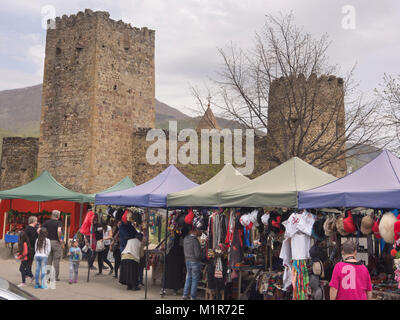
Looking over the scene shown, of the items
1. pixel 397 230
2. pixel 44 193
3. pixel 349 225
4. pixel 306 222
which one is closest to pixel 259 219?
pixel 306 222

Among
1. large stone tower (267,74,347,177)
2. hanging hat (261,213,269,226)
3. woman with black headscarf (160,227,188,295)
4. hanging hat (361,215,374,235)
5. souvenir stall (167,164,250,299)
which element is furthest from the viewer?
large stone tower (267,74,347,177)

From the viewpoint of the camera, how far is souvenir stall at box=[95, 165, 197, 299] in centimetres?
1042

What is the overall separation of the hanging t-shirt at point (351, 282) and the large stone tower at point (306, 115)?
13.4m

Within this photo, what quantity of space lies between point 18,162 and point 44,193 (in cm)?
1173

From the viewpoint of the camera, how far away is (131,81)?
79.4 ft

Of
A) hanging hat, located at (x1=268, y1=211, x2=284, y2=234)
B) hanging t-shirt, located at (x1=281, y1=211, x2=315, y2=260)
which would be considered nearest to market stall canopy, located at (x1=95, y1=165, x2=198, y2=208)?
hanging hat, located at (x1=268, y1=211, x2=284, y2=234)

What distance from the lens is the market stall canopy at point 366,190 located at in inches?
271

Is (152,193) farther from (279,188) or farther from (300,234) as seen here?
(300,234)

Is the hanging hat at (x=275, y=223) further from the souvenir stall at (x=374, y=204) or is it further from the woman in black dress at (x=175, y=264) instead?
the woman in black dress at (x=175, y=264)

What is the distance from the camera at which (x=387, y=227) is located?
6781mm

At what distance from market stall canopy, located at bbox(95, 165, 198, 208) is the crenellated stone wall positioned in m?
15.8

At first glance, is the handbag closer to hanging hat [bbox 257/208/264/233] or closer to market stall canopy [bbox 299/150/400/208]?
hanging hat [bbox 257/208/264/233]
